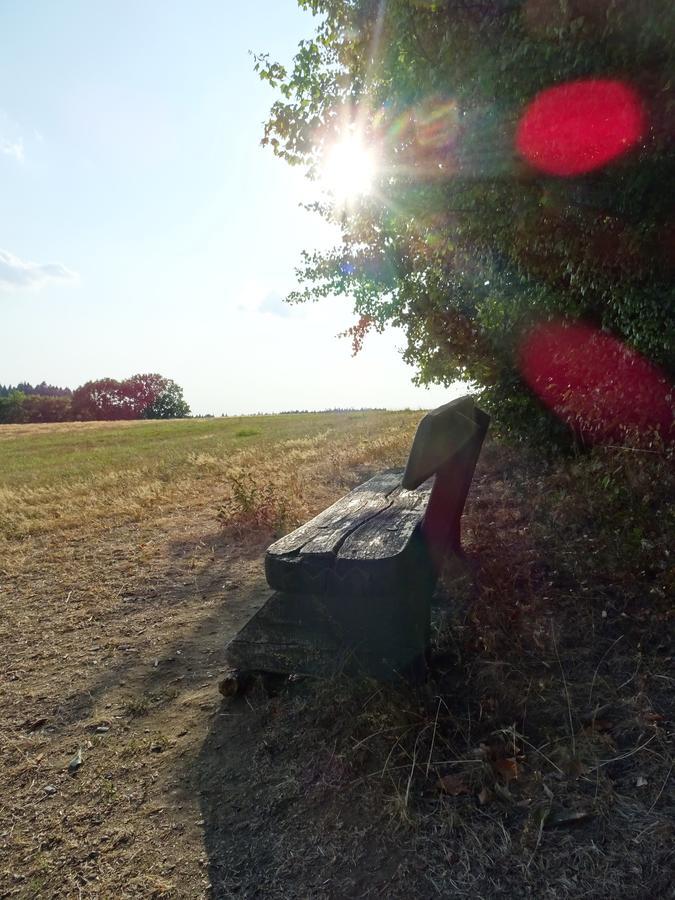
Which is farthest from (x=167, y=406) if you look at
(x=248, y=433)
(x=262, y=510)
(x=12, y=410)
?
(x=262, y=510)

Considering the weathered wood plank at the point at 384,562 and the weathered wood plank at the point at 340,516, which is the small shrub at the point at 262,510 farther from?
the weathered wood plank at the point at 384,562

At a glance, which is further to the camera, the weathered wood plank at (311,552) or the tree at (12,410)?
the tree at (12,410)

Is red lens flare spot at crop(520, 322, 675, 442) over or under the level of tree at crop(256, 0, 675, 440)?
under

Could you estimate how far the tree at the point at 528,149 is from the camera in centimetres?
252


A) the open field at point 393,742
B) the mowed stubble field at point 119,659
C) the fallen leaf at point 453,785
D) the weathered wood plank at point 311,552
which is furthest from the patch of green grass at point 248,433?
the fallen leaf at point 453,785

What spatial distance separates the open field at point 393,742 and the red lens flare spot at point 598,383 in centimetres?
28

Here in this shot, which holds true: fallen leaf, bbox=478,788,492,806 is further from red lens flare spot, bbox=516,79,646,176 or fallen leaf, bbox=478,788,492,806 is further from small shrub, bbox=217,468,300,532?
small shrub, bbox=217,468,300,532

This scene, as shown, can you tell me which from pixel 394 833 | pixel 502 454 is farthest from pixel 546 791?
pixel 502 454

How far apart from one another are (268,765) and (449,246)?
3450 millimetres

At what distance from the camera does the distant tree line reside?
55.0 m

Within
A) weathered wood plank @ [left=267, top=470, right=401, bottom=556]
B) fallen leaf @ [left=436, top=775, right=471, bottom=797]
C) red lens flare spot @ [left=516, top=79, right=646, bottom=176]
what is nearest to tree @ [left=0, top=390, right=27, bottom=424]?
weathered wood plank @ [left=267, top=470, right=401, bottom=556]

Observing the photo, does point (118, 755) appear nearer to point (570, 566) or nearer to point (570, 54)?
point (570, 566)

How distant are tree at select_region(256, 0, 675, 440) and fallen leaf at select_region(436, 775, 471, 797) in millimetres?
2648

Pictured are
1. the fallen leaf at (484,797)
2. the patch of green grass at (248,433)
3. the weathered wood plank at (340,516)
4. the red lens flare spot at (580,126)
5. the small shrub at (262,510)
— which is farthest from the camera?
the patch of green grass at (248,433)
